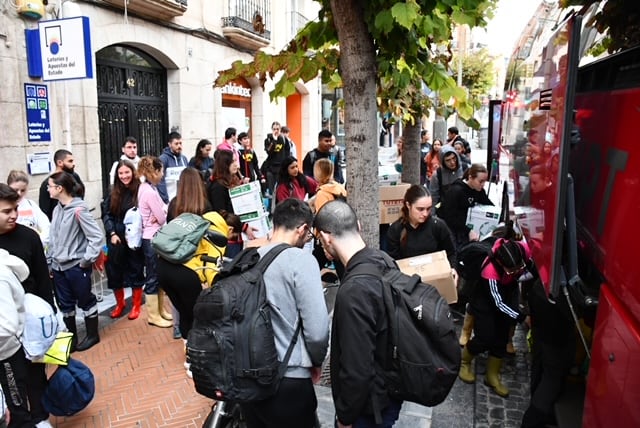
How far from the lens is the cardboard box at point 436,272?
13.0ft

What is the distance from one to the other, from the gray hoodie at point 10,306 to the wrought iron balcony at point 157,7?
7.26m

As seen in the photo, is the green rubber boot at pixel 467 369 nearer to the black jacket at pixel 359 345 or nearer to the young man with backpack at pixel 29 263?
the black jacket at pixel 359 345

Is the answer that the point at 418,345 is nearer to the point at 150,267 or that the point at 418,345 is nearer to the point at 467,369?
the point at 467,369

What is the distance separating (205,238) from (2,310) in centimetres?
163

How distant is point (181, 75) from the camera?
456 inches

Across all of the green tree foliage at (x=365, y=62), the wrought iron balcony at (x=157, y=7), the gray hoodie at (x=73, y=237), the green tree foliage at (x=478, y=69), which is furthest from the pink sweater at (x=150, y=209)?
the green tree foliage at (x=478, y=69)

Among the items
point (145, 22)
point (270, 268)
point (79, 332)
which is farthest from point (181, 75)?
point (270, 268)

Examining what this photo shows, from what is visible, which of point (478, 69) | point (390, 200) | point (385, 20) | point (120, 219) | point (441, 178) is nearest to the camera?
point (385, 20)

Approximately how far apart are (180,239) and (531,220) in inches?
102

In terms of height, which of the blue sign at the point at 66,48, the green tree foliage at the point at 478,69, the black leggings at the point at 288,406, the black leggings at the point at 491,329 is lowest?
the black leggings at the point at 491,329

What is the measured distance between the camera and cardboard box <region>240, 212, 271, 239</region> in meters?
6.06

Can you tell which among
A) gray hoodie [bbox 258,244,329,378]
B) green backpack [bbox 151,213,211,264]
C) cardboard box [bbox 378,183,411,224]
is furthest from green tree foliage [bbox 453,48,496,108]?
gray hoodie [bbox 258,244,329,378]

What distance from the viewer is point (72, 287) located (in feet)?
17.5

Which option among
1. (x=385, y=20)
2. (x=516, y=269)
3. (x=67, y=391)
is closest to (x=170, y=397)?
(x=67, y=391)
